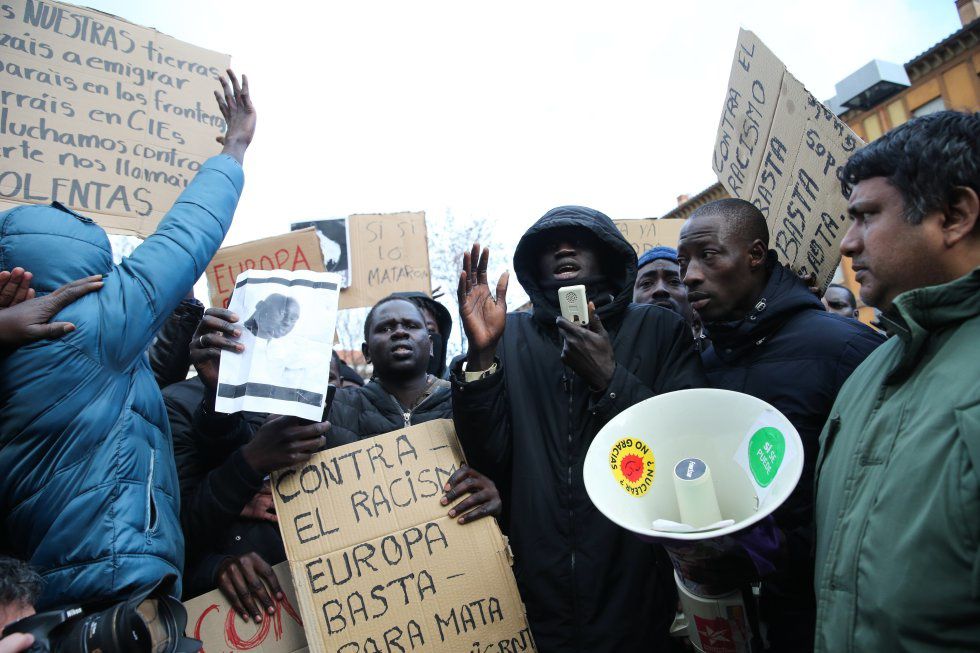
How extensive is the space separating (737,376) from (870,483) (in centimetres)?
94

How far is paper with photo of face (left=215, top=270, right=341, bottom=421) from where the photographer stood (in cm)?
208

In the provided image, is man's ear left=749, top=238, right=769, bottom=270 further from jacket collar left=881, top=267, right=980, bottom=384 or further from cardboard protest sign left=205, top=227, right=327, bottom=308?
cardboard protest sign left=205, top=227, right=327, bottom=308

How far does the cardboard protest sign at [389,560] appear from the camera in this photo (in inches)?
80.7

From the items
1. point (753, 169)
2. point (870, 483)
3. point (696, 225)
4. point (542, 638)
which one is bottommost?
point (542, 638)

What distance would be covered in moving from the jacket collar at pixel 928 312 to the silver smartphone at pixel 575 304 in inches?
38.7

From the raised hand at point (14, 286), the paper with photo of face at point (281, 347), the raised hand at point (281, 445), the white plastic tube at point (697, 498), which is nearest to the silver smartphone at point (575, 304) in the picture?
the white plastic tube at point (697, 498)

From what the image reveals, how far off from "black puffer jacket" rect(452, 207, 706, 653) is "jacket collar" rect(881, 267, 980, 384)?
2.89ft

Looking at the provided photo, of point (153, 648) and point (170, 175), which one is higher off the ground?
point (170, 175)

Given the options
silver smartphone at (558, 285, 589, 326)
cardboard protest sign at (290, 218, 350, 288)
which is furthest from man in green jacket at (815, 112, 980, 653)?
cardboard protest sign at (290, 218, 350, 288)

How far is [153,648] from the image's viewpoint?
1.57m

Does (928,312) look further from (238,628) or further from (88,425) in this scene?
(238,628)

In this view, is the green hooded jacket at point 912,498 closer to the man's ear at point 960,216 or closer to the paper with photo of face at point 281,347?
the man's ear at point 960,216

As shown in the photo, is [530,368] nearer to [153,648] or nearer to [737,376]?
[737,376]

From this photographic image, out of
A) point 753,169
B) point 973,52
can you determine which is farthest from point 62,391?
point 973,52
